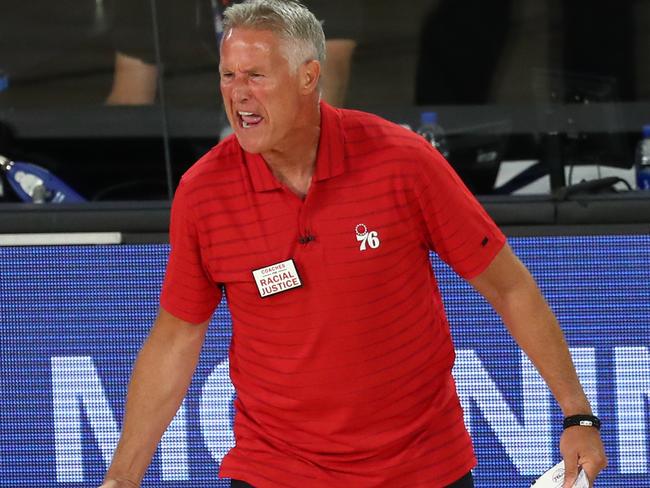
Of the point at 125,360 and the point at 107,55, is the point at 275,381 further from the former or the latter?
the point at 107,55

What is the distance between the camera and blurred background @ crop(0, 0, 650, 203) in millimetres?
5113

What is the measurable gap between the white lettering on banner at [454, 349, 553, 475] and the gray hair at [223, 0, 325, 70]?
1577mm

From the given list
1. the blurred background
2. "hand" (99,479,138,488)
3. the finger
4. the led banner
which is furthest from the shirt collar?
the blurred background

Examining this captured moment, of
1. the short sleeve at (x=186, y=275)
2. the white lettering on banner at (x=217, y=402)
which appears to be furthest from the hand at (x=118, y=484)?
the white lettering on banner at (x=217, y=402)

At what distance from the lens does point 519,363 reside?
4.07 m

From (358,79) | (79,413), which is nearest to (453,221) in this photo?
(79,413)

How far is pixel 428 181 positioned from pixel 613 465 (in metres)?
1.63

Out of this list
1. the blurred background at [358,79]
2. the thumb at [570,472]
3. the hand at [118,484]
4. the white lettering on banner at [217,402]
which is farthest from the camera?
the blurred background at [358,79]

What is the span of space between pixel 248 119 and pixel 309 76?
164 mm

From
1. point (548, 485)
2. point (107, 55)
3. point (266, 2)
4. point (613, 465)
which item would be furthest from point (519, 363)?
point (107, 55)

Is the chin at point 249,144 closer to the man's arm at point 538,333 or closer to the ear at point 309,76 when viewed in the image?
the ear at point 309,76

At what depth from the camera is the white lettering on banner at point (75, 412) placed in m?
4.14

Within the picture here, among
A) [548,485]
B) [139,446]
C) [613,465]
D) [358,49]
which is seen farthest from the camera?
[358,49]

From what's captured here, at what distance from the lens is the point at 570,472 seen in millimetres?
2740
